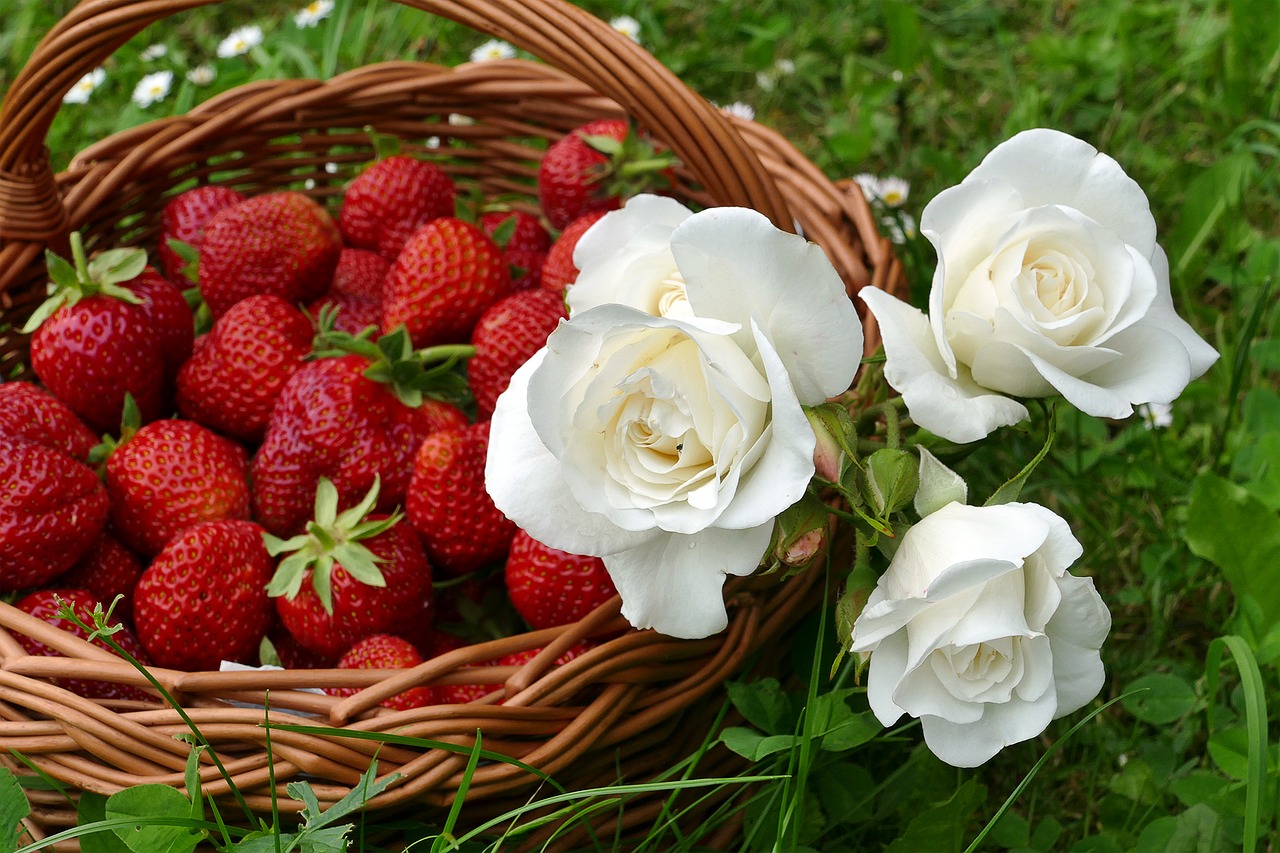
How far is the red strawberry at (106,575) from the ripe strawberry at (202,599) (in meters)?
0.08

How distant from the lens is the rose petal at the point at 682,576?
648 mm

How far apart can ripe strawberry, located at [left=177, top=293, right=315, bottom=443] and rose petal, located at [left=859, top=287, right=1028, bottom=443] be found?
60 cm

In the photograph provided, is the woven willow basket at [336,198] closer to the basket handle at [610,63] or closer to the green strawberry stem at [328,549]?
the basket handle at [610,63]

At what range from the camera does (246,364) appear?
3.40ft

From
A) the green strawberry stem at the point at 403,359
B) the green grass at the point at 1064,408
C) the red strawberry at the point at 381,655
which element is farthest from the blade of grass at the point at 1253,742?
the green strawberry stem at the point at 403,359

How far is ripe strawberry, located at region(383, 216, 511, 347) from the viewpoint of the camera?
40.9 inches

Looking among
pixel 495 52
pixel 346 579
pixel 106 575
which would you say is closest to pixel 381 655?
pixel 346 579

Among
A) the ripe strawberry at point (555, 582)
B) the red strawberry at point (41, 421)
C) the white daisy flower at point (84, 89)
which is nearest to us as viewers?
the ripe strawberry at point (555, 582)

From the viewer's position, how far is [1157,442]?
1.19m

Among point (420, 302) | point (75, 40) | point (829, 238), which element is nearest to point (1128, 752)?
point (829, 238)

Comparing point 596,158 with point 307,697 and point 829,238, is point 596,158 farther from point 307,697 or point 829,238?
point 307,697

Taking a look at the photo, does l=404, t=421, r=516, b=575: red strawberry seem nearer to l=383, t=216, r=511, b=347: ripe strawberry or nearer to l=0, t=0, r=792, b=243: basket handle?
l=383, t=216, r=511, b=347: ripe strawberry

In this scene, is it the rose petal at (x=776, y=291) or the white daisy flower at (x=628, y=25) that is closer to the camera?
the rose petal at (x=776, y=291)

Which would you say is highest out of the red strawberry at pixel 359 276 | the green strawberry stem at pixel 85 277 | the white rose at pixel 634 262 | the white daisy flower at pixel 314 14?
the white rose at pixel 634 262
